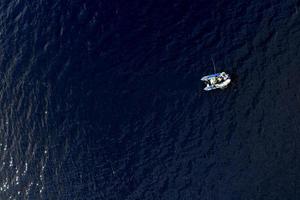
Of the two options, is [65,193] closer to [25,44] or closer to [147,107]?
[147,107]

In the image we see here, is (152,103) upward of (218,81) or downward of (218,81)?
downward

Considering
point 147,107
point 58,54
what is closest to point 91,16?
point 58,54

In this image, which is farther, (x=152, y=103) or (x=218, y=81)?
(x=152, y=103)

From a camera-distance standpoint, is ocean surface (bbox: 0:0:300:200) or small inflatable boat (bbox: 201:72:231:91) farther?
small inflatable boat (bbox: 201:72:231:91)

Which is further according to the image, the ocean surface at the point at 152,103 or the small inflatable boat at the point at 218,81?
the small inflatable boat at the point at 218,81
